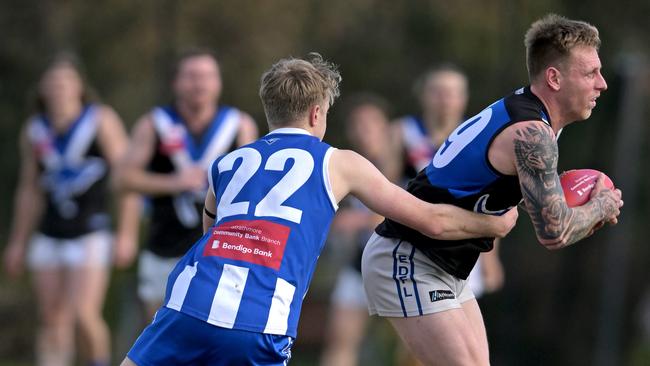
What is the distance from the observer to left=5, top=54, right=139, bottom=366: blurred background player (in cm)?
915

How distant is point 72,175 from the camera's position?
9336 millimetres

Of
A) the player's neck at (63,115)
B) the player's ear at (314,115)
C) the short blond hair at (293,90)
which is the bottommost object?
the player's ear at (314,115)

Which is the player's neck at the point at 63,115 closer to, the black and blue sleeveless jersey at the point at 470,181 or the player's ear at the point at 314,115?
the black and blue sleeveless jersey at the point at 470,181

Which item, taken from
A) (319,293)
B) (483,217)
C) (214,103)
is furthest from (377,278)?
(319,293)

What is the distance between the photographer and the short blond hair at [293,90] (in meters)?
4.80

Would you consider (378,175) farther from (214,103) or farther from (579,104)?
(214,103)

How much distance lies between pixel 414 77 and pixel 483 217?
39.4 ft

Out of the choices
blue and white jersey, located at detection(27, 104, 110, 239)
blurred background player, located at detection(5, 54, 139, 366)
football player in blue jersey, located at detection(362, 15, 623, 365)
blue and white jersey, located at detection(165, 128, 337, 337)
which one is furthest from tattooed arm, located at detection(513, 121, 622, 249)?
blue and white jersey, located at detection(27, 104, 110, 239)

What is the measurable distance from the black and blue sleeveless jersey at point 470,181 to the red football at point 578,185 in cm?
22

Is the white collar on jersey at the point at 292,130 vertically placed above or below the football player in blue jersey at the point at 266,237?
above

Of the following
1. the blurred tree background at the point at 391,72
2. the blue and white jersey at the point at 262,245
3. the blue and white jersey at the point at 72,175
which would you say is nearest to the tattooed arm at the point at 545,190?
the blue and white jersey at the point at 262,245

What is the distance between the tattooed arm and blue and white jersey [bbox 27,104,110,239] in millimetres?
5131

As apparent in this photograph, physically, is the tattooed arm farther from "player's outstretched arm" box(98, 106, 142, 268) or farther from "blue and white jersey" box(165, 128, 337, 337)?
"player's outstretched arm" box(98, 106, 142, 268)

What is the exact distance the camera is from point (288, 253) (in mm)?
4617
